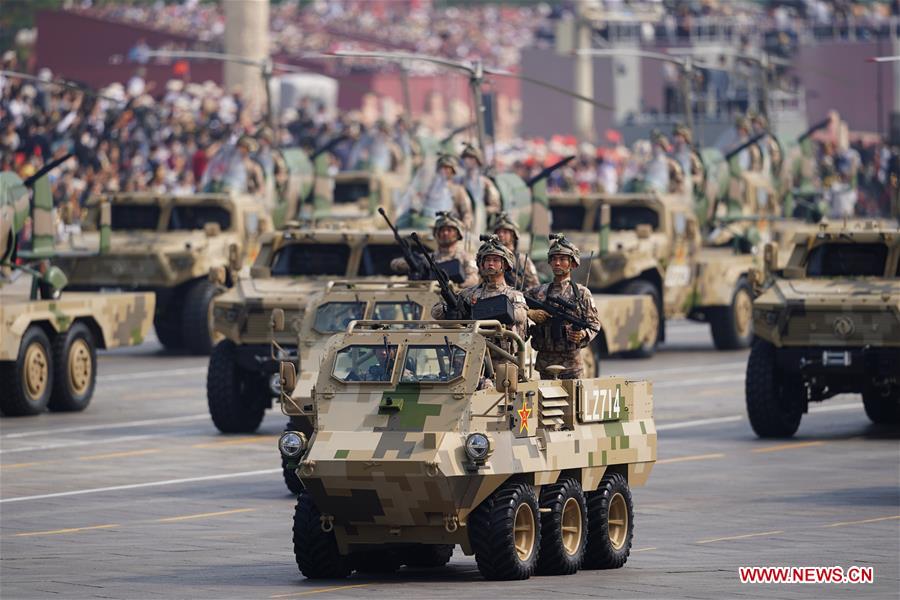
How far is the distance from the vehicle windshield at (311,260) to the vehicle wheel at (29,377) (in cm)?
258

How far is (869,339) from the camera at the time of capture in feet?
74.5

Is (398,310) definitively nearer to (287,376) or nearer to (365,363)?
(287,376)

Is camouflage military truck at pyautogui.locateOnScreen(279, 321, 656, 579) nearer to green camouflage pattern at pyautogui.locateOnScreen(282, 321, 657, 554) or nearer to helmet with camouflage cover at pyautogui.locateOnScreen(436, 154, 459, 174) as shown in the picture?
green camouflage pattern at pyautogui.locateOnScreen(282, 321, 657, 554)

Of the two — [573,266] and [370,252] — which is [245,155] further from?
[573,266]

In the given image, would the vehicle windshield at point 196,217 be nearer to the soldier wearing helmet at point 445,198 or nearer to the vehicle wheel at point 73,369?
the soldier wearing helmet at point 445,198

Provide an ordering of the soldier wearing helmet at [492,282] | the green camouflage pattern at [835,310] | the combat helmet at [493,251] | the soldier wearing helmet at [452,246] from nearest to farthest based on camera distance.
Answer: the soldier wearing helmet at [492,282] → the combat helmet at [493,251] → the soldier wearing helmet at [452,246] → the green camouflage pattern at [835,310]

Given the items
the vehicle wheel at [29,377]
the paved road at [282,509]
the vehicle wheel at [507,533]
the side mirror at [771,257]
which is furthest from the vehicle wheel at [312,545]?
the side mirror at [771,257]

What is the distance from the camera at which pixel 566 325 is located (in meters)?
16.1

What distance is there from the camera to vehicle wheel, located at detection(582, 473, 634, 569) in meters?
15.3

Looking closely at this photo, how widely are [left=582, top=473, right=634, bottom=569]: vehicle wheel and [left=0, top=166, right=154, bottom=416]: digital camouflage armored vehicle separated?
33.6 feet

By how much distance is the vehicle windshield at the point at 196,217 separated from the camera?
107ft

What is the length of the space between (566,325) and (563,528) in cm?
164

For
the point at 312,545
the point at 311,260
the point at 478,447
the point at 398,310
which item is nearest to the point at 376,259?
the point at 311,260

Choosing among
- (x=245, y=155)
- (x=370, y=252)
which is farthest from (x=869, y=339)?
(x=245, y=155)
